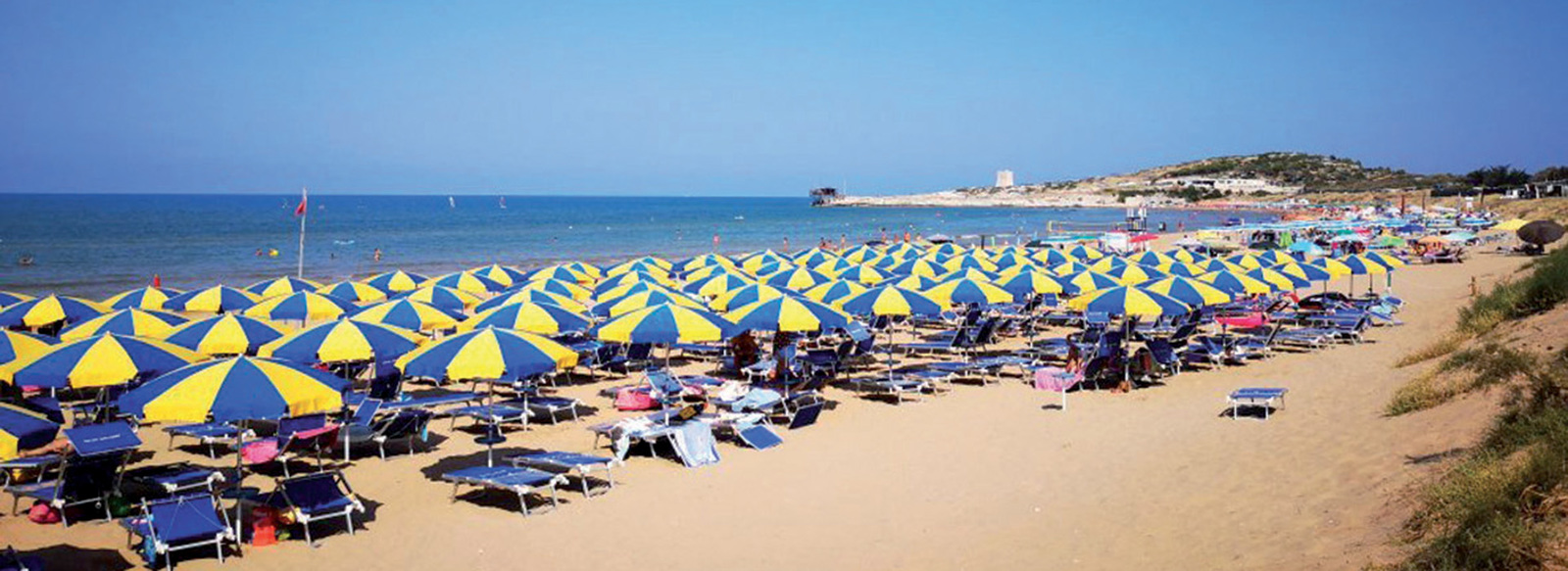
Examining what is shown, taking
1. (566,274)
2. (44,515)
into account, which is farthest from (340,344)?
(566,274)

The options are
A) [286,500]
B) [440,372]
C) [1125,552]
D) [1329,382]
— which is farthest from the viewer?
[1329,382]

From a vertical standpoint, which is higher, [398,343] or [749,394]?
[398,343]

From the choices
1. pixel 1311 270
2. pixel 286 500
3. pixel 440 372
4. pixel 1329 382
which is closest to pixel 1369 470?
pixel 1329 382

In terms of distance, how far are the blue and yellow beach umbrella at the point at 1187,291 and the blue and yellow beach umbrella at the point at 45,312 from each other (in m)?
15.1

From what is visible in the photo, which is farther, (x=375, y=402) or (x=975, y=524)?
(x=375, y=402)

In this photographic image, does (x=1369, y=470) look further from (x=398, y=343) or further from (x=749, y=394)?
(x=398, y=343)

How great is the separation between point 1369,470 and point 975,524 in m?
3.26

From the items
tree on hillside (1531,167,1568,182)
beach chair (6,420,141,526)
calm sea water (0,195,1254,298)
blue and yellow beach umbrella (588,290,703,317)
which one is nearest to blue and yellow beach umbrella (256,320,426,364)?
beach chair (6,420,141,526)

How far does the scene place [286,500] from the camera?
814 cm

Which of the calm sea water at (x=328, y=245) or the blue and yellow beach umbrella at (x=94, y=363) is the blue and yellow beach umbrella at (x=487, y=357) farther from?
the calm sea water at (x=328, y=245)

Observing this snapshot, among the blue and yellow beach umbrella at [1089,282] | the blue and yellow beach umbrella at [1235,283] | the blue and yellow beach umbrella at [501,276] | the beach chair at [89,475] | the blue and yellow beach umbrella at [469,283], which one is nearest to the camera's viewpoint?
the beach chair at [89,475]

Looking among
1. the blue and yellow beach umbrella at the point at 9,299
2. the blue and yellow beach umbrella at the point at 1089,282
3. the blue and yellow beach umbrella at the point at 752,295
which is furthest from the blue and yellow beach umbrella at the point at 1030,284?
the blue and yellow beach umbrella at the point at 9,299

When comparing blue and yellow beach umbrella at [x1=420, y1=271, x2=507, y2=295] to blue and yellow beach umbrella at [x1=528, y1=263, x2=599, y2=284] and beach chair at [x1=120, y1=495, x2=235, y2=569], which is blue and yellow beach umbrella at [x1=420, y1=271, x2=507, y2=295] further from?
beach chair at [x1=120, y1=495, x2=235, y2=569]

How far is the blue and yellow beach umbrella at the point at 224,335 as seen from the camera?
12.5 meters
